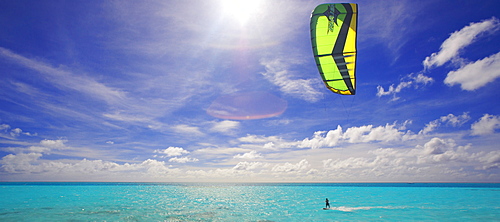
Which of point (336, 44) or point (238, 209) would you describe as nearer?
point (336, 44)

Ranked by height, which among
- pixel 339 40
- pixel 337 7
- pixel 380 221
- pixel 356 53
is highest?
pixel 337 7

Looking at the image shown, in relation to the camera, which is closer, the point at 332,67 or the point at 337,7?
the point at 337,7

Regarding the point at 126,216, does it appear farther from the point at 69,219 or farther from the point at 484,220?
the point at 484,220

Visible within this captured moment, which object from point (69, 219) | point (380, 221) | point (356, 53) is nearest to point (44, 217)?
point (69, 219)

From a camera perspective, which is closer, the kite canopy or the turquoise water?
the kite canopy

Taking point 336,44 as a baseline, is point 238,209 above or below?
below

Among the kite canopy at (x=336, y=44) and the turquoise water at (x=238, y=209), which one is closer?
the kite canopy at (x=336, y=44)

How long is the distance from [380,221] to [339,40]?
1530 centimetres

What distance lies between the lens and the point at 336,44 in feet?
37.3

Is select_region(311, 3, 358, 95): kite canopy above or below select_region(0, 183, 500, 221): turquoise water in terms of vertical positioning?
above

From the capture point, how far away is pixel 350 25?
10.6 metres

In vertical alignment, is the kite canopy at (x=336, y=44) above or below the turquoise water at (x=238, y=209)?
above

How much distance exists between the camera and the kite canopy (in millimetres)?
10609

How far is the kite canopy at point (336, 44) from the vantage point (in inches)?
418
